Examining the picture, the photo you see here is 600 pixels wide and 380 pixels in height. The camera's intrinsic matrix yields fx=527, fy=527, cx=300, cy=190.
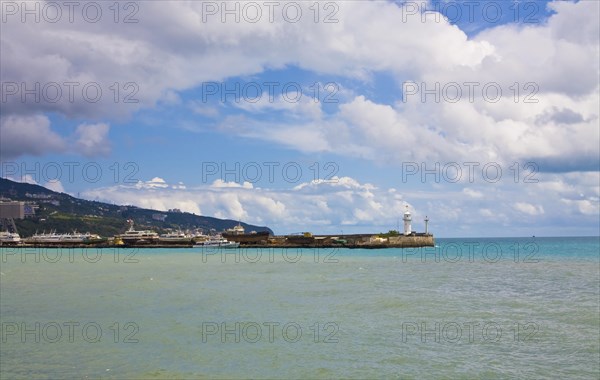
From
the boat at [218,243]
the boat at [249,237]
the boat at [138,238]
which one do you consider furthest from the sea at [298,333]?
the boat at [138,238]

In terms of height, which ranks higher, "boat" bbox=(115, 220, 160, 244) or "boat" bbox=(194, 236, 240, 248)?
"boat" bbox=(115, 220, 160, 244)

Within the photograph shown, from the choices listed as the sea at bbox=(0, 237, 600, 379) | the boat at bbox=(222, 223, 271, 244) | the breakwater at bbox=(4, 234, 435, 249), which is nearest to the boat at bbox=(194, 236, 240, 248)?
the boat at bbox=(222, 223, 271, 244)

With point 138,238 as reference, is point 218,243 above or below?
below

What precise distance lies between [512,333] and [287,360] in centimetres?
1048

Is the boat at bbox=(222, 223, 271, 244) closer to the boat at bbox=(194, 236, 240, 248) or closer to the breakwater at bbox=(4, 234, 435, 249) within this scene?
the breakwater at bbox=(4, 234, 435, 249)

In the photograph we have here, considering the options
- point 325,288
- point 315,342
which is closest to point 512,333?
point 315,342

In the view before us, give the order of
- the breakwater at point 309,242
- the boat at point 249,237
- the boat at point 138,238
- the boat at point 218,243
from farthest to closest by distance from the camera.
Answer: the boat at point 138,238
the boat at point 249,237
the boat at point 218,243
the breakwater at point 309,242

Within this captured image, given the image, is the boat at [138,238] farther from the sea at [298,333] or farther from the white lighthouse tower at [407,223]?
the sea at [298,333]

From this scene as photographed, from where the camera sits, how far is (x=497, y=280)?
159 ft

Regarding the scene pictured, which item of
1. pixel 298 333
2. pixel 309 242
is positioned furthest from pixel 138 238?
pixel 298 333

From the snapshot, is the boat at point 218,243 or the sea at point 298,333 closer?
the sea at point 298,333

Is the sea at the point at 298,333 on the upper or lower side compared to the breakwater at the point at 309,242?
upper

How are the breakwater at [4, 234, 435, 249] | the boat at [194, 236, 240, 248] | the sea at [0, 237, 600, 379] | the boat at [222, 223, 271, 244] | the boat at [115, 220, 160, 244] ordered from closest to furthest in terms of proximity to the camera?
the sea at [0, 237, 600, 379]
the breakwater at [4, 234, 435, 249]
the boat at [194, 236, 240, 248]
the boat at [222, 223, 271, 244]
the boat at [115, 220, 160, 244]

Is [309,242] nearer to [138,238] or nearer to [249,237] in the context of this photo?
[249,237]
